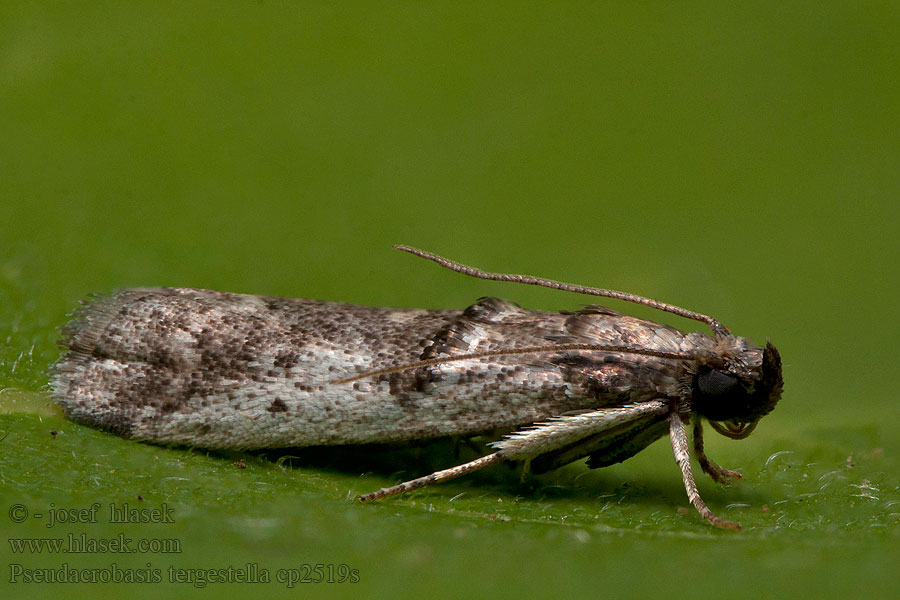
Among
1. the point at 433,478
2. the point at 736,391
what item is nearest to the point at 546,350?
the point at 433,478

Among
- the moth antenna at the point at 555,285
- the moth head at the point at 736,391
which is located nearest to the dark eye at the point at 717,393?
the moth head at the point at 736,391

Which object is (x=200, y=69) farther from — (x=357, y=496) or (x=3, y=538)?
(x=3, y=538)

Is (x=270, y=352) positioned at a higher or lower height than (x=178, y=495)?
higher

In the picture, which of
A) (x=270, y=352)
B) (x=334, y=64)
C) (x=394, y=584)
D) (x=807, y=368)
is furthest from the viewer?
(x=334, y=64)

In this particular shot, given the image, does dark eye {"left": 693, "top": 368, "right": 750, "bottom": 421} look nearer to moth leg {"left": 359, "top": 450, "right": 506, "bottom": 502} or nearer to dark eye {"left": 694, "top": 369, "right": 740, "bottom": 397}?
dark eye {"left": 694, "top": 369, "right": 740, "bottom": 397}

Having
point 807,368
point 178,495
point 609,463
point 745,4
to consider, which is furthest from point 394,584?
point 745,4

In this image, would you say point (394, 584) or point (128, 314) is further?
point (128, 314)

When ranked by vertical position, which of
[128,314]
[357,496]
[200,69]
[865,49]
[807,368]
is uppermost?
[865,49]
